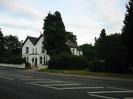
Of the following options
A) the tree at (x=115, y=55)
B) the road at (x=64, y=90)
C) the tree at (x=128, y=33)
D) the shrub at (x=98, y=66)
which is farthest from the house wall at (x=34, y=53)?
the road at (x=64, y=90)

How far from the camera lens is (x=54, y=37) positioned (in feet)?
209

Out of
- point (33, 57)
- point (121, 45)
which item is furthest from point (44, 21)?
point (121, 45)

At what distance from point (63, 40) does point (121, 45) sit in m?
28.2

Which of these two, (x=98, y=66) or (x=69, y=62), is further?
(x=69, y=62)

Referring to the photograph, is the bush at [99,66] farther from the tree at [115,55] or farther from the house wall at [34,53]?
the house wall at [34,53]

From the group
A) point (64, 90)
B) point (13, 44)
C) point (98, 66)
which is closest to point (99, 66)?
point (98, 66)

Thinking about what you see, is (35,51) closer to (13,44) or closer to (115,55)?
(13,44)

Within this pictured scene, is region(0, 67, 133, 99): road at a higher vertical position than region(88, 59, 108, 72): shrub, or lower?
lower

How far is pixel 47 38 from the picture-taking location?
64312 mm

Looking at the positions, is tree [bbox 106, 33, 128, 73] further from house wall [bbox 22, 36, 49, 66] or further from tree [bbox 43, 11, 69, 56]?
house wall [bbox 22, 36, 49, 66]

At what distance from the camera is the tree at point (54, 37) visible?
210ft

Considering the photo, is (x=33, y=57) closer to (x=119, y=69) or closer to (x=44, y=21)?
(x=44, y=21)

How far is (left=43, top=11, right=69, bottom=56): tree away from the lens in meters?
64.0

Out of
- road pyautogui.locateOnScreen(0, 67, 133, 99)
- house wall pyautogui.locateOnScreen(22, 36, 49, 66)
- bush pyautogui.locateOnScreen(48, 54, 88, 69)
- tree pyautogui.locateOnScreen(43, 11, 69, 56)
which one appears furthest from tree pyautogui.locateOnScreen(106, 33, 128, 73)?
house wall pyautogui.locateOnScreen(22, 36, 49, 66)
